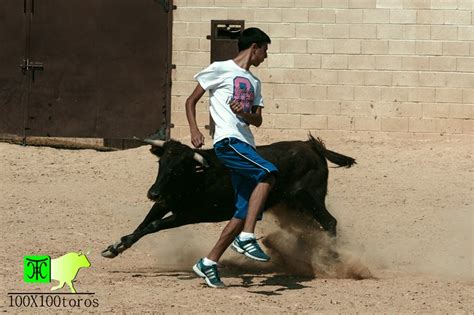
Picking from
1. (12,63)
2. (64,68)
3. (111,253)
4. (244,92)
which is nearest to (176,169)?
(111,253)

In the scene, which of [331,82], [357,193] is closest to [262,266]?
[357,193]

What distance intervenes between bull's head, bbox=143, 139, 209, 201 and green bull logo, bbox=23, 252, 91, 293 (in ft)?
2.67

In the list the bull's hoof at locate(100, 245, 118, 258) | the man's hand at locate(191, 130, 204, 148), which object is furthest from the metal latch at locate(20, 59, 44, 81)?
the man's hand at locate(191, 130, 204, 148)

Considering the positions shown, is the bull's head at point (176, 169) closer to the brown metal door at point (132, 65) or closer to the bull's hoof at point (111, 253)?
the bull's hoof at point (111, 253)

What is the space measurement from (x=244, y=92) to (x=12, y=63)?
28.4 feet

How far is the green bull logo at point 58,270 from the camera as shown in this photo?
756 cm

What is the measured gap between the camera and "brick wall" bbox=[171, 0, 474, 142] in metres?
15.0

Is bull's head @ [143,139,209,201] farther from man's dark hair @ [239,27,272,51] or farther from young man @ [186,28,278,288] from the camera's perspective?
man's dark hair @ [239,27,272,51]

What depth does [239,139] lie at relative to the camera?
24.9ft

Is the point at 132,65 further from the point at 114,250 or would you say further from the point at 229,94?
the point at 229,94

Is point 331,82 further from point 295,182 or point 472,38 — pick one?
point 295,182

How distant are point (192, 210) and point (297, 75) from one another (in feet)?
23.2

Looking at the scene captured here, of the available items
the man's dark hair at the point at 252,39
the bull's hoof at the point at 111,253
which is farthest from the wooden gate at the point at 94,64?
the man's dark hair at the point at 252,39

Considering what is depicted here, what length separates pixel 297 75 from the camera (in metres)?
15.2
